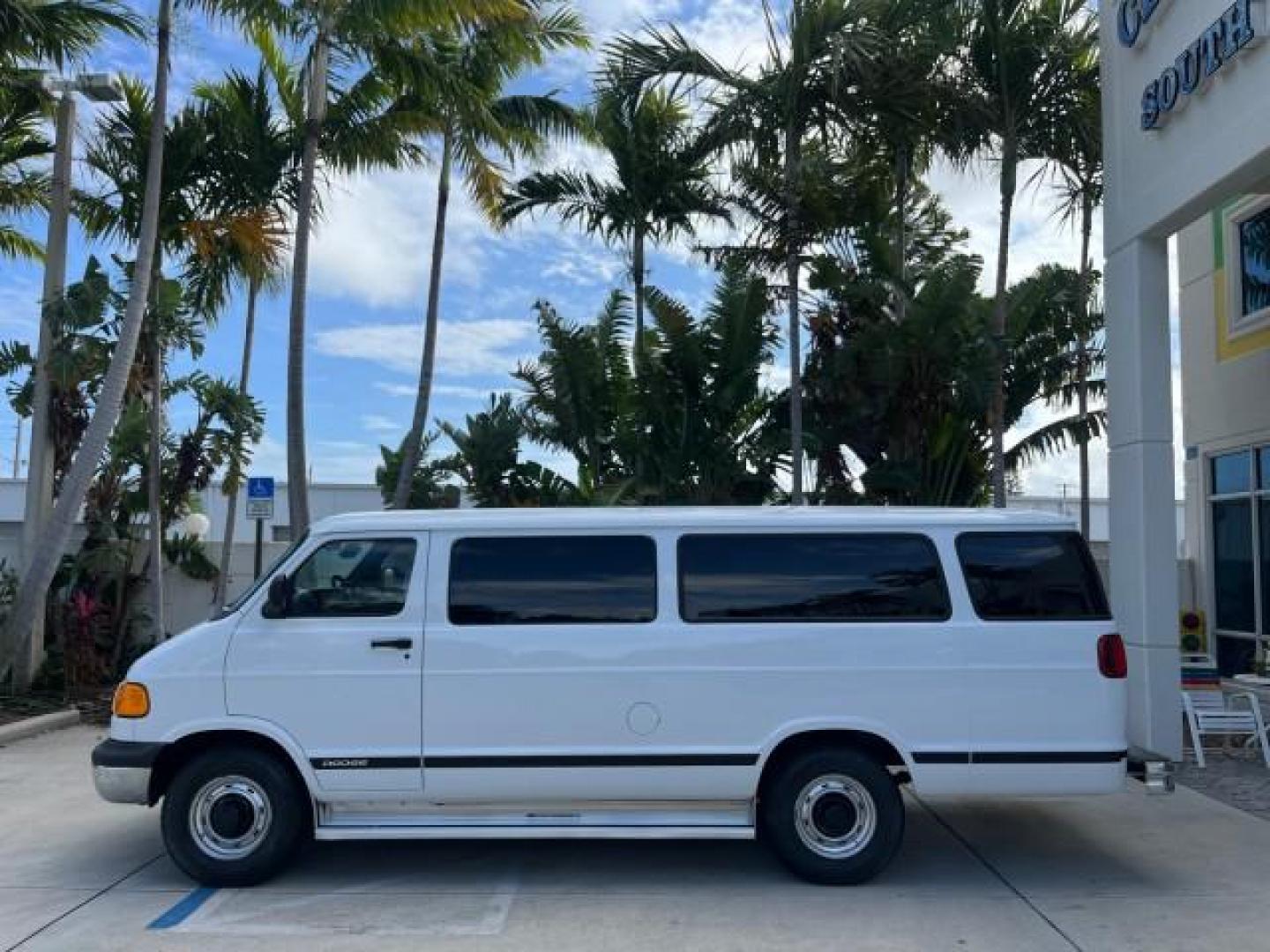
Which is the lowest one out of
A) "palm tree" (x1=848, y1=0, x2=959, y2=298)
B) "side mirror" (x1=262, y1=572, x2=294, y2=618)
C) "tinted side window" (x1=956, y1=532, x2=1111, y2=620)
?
"side mirror" (x1=262, y1=572, x2=294, y2=618)

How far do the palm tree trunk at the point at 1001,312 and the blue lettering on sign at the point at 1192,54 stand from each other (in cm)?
306

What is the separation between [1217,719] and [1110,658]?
4.53 m

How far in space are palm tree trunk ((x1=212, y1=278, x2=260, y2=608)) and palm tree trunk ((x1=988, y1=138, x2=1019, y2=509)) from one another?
32.1ft

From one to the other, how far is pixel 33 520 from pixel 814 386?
1005cm

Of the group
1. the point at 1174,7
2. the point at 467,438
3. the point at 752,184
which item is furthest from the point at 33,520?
the point at 1174,7

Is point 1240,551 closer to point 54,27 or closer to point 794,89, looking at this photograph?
point 794,89

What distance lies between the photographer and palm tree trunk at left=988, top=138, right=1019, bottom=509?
43.2ft

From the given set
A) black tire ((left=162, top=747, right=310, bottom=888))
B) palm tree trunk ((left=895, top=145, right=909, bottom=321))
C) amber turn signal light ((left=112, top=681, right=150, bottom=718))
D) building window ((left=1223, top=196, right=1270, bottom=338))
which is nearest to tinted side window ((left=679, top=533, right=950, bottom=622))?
black tire ((left=162, top=747, right=310, bottom=888))

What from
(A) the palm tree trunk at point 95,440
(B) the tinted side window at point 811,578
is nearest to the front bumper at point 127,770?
(B) the tinted side window at point 811,578

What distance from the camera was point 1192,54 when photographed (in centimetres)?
884

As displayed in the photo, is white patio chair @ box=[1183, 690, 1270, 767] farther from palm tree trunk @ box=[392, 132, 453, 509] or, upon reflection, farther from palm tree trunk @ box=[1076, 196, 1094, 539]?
palm tree trunk @ box=[392, 132, 453, 509]

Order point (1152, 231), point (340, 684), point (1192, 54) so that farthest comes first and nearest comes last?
point (1152, 231) → point (1192, 54) → point (340, 684)

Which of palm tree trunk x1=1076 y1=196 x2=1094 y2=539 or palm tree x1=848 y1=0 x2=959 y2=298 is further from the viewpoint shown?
palm tree trunk x1=1076 y1=196 x2=1094 y2=539

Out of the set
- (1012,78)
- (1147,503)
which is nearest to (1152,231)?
(1147,503)
